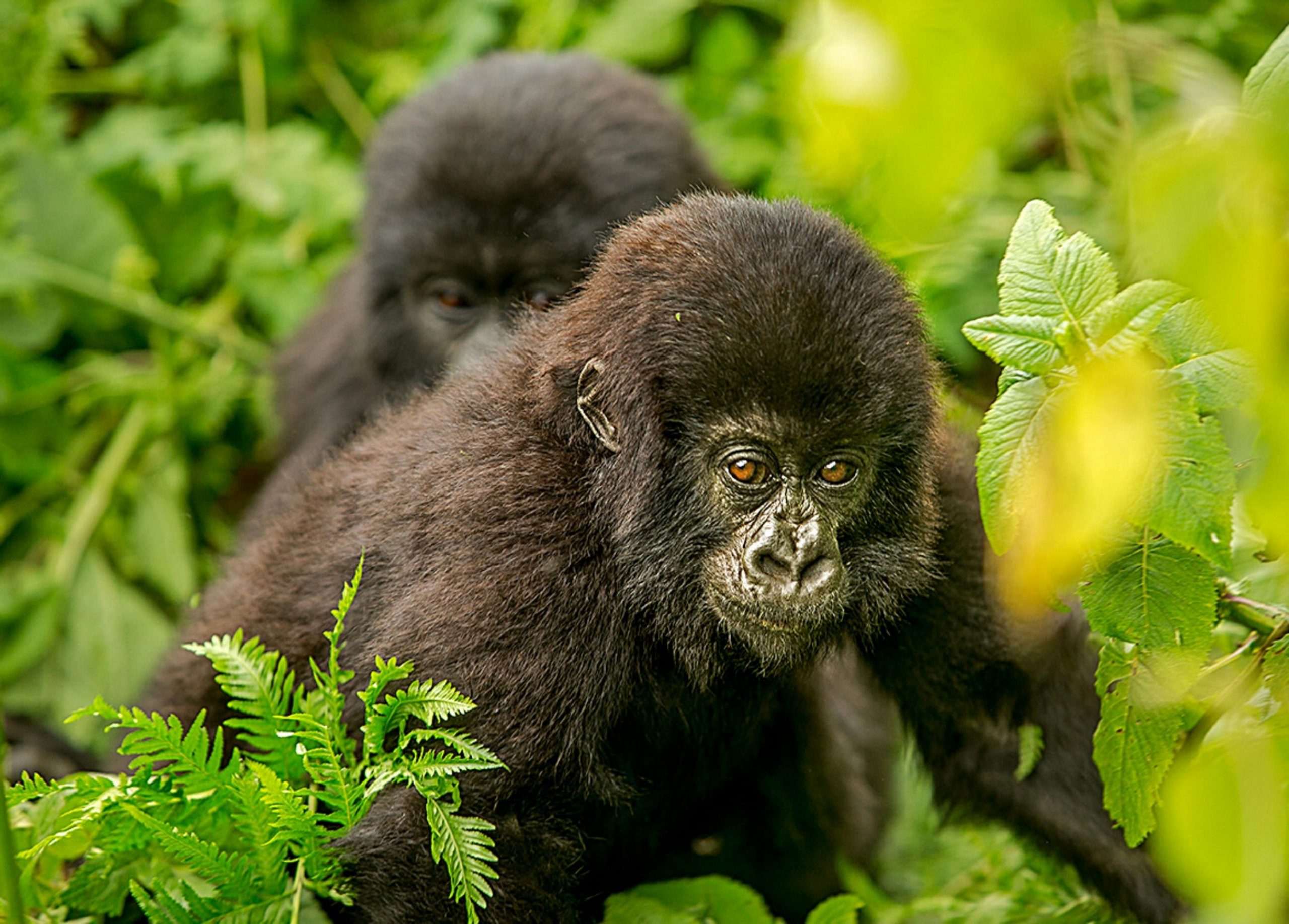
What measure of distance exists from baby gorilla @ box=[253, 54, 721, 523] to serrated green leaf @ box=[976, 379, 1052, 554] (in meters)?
2.30

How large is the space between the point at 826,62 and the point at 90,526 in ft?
17.3

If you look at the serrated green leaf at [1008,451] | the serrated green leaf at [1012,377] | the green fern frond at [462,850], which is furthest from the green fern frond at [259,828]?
the serrated green leaf at [1012,377]

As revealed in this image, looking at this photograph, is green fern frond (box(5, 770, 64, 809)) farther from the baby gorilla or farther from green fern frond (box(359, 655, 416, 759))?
the baby gorilla

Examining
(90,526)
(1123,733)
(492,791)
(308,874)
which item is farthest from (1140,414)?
→ (90,526)

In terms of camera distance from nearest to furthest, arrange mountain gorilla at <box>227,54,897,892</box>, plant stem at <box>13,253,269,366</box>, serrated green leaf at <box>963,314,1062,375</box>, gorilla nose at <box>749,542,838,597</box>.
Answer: serrated green leaf at <box>963,314,1062,375</box> < gorilla nose at <box>749,542,838,597</box> < mountain gorilla at <box>227,54,897,892</box> < plant stem at <box>13,253,269,366</box>

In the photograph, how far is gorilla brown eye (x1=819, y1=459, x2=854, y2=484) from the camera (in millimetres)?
2949

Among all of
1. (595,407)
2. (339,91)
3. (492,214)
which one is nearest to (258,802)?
(595,407)

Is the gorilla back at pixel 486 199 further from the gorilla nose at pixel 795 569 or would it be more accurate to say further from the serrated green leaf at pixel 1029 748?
the serrated green leaf at pixel 1029 748

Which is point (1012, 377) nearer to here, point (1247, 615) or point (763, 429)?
point (763, 429)

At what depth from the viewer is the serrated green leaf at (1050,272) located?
248 centimetres

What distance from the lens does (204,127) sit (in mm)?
6355

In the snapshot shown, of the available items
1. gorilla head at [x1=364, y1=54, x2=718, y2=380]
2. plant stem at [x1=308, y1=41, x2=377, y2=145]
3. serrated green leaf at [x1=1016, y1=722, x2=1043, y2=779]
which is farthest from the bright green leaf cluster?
plant stem at [x1=308, y1=41, x2=377, y2=145]

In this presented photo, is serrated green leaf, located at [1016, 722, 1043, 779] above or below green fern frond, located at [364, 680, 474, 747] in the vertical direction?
below

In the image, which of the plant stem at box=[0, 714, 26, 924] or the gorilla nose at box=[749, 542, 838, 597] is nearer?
the plant stem at box=[0, 714, 26, 924]
